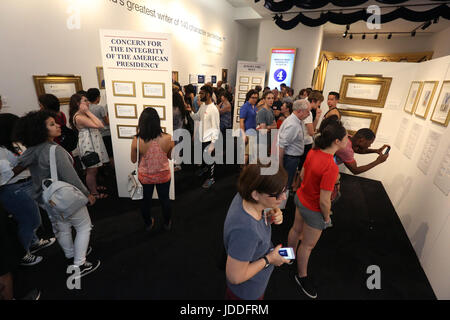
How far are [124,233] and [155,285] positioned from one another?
955mm

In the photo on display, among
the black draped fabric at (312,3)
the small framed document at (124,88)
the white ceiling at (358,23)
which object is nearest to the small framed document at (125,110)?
the small framed document at (124,88)

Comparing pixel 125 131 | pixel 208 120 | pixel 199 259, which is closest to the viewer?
pixel 199 259

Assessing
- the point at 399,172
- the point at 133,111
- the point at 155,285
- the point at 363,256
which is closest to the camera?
the point at 155,285

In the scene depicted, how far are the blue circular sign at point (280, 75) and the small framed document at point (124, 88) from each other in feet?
27.1

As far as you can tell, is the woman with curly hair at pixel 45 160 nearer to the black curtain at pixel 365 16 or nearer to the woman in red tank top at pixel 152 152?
the woman in red tank top at pixel 152 152

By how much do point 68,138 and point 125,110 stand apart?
3.04 ft

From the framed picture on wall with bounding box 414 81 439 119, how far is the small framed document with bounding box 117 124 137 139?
4.30 m

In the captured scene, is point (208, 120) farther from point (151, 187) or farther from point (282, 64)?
point (282, 64)

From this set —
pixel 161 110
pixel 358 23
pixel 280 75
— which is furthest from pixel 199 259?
pixel 358 23

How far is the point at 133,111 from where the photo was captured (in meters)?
3.09

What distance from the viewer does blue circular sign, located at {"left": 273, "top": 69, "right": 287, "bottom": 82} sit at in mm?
9703

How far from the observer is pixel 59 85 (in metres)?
4.03
